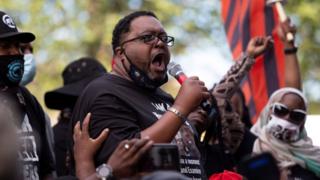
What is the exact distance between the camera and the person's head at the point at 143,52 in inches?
210

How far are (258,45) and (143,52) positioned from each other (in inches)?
119

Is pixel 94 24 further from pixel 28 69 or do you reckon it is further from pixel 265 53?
pixel 28 69

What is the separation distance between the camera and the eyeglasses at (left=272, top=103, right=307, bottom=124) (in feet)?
23.0

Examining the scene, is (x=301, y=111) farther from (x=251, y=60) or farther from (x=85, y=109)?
(x=85, y=109)

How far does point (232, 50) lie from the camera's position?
9.17 m

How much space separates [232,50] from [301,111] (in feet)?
7.28

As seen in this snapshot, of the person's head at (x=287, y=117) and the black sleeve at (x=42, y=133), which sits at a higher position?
the black sleeve at (x=42, y=133)

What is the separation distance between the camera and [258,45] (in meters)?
8.23

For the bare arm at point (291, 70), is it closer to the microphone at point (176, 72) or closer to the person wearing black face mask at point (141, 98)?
the person wearing black face mask at point (141, 98)

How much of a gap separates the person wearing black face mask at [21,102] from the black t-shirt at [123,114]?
0.33 metres

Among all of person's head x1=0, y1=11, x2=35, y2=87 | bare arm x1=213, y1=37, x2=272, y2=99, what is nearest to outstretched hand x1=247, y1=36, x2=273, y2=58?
bare arm x1=213, y1=37, x2=272, y2=99

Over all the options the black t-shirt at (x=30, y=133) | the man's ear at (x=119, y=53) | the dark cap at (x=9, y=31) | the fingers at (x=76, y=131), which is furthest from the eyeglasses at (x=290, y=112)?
the fingers at (x=76, y=131)

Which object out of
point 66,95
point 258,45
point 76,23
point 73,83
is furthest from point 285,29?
point 76,23

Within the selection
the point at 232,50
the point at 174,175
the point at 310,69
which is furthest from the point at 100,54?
the point at 174,175
